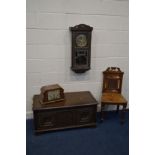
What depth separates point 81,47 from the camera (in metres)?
3.02

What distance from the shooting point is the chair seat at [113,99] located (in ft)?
9.75

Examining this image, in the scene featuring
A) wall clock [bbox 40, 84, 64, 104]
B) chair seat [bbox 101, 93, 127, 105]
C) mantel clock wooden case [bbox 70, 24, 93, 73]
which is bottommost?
chair seat [bbox 101, 93, 127, 105]

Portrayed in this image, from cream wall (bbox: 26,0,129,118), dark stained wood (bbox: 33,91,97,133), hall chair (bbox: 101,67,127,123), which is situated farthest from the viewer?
hall chair (bbox: 101,67,127,123)

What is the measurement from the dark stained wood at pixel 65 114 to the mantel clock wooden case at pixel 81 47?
49cm

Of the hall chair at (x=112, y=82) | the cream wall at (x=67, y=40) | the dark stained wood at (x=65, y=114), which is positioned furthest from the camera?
the hall chair at (x=112, y=82)

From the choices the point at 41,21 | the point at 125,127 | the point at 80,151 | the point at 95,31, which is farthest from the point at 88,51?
the point at 80,151

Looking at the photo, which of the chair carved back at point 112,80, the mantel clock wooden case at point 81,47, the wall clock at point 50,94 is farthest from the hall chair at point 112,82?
the wall clock at point 50,94

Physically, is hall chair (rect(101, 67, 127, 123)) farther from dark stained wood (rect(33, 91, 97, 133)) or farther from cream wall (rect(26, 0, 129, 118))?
dark stained wood (rect(33, 91, 97, 133))

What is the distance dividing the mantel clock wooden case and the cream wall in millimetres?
94

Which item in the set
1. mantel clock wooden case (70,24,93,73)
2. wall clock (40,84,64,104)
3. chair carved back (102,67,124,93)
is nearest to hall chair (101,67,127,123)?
chair carved back (102,67,124,93)

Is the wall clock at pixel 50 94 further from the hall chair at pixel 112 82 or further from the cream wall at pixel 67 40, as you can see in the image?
the hall chair at pixel 112 82

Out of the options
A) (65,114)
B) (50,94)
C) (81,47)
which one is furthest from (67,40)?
(65,114)

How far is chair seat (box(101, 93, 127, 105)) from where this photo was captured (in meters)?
2.97
